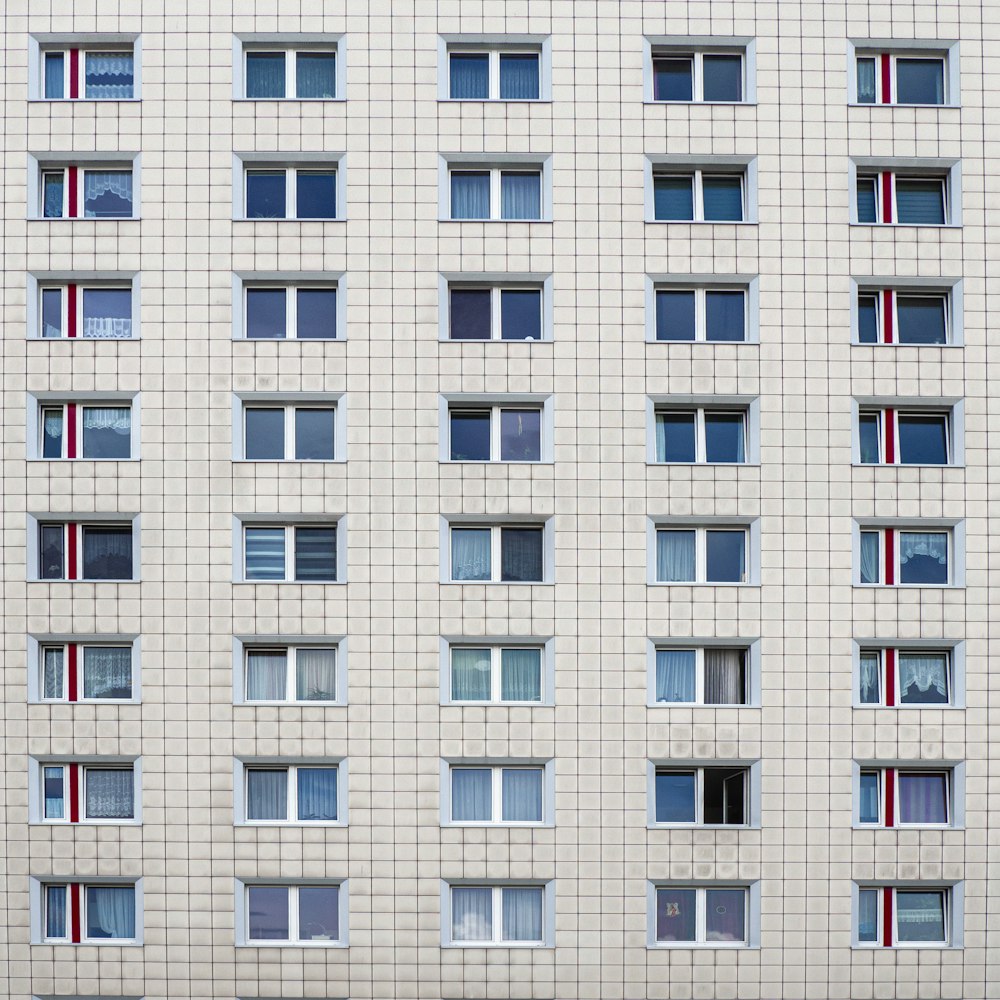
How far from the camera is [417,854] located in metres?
22.5

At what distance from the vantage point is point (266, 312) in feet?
78.1

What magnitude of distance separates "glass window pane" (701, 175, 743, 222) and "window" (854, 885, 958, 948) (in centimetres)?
1670

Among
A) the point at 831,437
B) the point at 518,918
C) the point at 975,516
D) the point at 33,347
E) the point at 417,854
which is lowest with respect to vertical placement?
the point at 518,918

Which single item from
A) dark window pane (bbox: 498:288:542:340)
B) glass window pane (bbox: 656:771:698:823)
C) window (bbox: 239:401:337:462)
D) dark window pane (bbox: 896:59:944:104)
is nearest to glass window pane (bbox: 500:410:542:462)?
dark window pane (bbox: 498:288:542:340)

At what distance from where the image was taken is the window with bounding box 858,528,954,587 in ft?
76.8

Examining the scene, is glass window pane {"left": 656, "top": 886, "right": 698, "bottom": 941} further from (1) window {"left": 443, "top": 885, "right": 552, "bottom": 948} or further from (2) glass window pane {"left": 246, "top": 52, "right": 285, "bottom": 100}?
(2) glass window pane {"left": 246, "top": 52, "right": 285, "bottom": 100}

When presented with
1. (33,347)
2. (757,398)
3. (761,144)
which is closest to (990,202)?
(761,144)

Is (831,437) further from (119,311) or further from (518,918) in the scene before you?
(119,311)

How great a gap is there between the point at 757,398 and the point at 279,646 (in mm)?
13043

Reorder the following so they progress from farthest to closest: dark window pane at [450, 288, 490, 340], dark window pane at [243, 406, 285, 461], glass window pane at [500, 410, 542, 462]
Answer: dark window pane at [450, 288, 490, 340] < glass window pane at [500, 410, 542, 462] < dark window pane at [243, 406, 285, 461]

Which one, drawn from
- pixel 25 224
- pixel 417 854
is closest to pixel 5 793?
pixel 417 854

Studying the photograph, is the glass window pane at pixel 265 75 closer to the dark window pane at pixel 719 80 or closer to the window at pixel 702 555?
the dark window pane at pixel 719 80

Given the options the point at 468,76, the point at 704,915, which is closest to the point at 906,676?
the point at 704,915

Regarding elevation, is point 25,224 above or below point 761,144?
below
